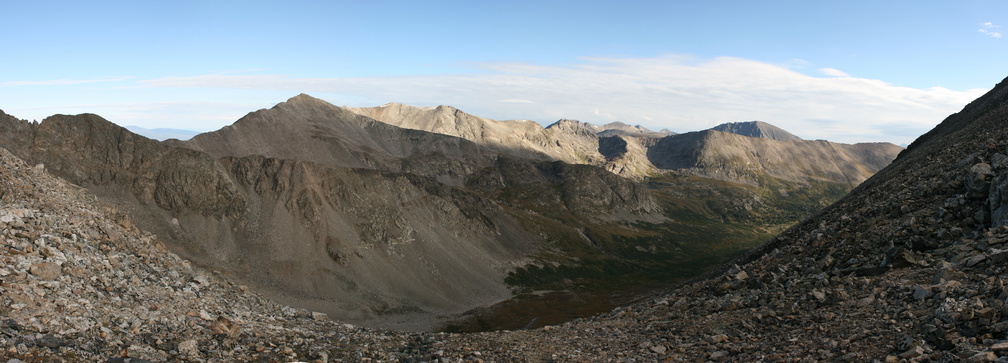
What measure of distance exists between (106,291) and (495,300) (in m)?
102

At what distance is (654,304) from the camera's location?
43625mm

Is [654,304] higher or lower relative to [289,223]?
higher

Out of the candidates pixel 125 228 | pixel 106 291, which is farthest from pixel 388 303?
pixel 106 291

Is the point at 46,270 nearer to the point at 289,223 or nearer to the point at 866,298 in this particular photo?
the point at 866,298

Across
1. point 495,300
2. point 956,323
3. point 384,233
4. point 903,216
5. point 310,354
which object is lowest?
point 495,300

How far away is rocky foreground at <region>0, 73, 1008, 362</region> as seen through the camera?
21344 mm

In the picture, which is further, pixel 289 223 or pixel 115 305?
pixel 289 223

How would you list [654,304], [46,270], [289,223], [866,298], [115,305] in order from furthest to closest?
[289,223]
[654,304]
[115,305]
[46,270]
[866,298]

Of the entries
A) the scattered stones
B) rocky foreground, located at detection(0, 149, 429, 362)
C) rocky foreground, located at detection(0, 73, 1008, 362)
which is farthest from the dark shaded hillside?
the scattered stones

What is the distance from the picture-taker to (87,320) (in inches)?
939

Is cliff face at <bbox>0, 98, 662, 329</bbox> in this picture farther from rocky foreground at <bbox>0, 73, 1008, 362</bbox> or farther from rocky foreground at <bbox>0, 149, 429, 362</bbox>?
rocky foreground at <bbox>0, 73, 1008, 362</bbox>

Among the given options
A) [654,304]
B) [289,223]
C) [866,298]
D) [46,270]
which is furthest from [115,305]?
[289,223]

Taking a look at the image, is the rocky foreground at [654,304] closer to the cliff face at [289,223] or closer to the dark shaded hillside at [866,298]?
the dark shaded hillside at [866,298]

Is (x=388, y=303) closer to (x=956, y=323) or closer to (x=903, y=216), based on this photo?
(x=903, y=216)
